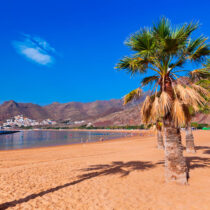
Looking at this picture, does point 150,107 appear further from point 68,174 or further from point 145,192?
point 68,174

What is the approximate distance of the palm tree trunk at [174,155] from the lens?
7.11 meters

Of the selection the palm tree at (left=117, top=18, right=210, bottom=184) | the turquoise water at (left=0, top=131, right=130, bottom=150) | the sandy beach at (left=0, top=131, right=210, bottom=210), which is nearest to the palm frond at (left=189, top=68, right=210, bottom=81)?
the palm tree at (left=117, top=18, right=210, bottom=184)

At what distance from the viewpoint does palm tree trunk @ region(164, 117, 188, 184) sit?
7.11 meters

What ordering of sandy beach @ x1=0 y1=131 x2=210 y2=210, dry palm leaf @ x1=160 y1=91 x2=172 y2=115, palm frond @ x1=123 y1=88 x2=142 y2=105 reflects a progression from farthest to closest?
palm frond @ x1=123 y1=88 x2=142 y2=105, dry palm leaf @ x1=160 y1=91 x2=172 y2=115, sandy beach @ x1=0 y1=131 x2=210 y2=210

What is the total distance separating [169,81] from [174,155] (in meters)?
2.92

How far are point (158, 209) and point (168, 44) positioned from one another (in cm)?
552

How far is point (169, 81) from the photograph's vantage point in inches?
289

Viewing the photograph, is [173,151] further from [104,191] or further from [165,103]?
[104,191]

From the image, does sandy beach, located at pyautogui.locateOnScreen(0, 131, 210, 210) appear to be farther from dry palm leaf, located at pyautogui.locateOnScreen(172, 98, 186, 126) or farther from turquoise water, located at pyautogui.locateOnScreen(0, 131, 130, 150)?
turquoise water, located at pyautogui.locateOnScreen(0, 131, 130, 150)

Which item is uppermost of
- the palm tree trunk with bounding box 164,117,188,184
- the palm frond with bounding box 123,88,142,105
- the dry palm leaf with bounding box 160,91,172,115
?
the palm frond with bounding box 123,88,142,105

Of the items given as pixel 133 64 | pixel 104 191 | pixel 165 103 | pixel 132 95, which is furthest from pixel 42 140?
pixel 165 103

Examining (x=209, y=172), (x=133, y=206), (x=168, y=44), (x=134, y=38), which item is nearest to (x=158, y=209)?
(x=133, y=206)

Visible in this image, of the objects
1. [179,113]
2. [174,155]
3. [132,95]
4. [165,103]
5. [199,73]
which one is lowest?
[174,155]

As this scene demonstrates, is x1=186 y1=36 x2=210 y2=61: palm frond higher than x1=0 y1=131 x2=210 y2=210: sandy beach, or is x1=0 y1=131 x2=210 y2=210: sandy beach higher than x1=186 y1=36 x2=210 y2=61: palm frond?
x1=186 y1=36 x2=210 y2=61: palm frond
